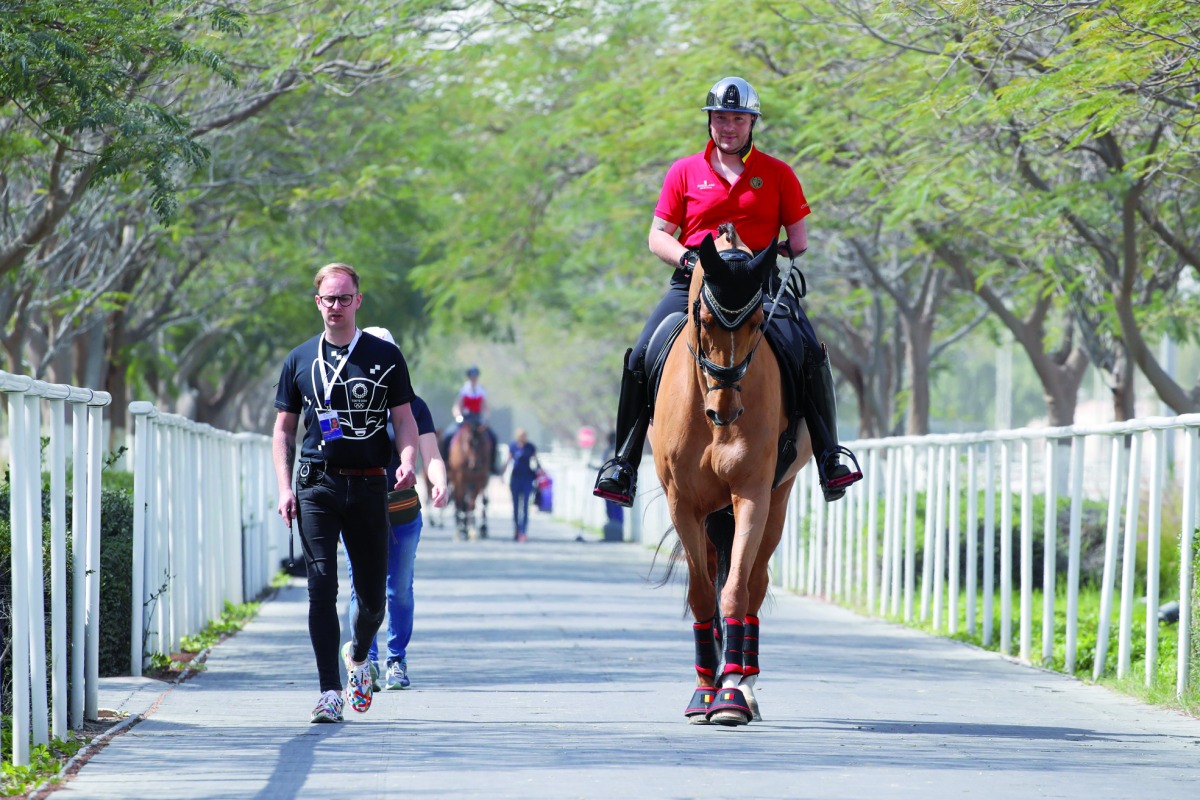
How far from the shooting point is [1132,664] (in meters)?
12.1

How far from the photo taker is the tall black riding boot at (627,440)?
34.0ft

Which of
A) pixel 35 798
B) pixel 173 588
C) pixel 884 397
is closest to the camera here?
pixel 35 798

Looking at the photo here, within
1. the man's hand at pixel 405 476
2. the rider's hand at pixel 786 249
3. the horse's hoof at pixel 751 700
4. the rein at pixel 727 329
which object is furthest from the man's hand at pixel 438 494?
the rider's hand at pixel 786 249

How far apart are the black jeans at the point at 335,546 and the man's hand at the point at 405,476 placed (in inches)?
9.3

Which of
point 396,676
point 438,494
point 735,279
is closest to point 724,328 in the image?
point 735,279

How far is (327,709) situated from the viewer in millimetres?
9336

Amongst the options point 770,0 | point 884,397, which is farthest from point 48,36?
point 884,397

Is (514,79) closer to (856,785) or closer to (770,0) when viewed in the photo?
(770,0)

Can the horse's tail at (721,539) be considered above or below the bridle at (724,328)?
below

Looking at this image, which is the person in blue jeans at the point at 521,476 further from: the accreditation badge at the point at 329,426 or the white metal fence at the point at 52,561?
the accreditation badge at the point at 329,426

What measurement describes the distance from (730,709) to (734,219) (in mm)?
2526

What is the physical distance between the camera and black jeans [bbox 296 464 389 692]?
9312 millimetres

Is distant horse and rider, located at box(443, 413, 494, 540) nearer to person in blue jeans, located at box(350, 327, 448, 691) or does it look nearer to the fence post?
person in blue jeans, located at box(350, 327, 448, 691)

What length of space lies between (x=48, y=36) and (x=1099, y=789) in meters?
7.46
